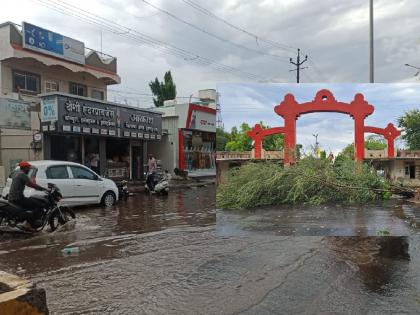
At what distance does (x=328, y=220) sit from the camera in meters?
7.77

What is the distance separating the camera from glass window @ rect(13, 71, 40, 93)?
20.1 meters

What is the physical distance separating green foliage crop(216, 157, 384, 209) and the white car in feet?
18.6

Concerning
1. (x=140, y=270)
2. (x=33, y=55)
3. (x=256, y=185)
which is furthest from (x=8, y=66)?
(x=140, y=270)

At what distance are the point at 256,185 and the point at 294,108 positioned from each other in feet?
5.85

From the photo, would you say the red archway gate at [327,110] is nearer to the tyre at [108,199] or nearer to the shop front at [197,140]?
the tyre at [108,199]

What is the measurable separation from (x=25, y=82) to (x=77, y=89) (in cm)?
365

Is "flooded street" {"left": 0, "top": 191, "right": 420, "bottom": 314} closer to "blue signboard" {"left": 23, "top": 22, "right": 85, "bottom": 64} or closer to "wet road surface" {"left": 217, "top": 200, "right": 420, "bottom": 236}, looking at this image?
"wet road surface" {"left": 217, "top": 200, "right": 420, "bottom": 236}

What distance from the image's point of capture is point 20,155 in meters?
18.6

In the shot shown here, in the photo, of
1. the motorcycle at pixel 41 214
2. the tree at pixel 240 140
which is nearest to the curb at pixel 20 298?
the tree at pixel 240 140

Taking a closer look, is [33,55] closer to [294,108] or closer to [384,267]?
[294,108]

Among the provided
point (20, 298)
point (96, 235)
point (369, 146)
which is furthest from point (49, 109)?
point (20, 298)

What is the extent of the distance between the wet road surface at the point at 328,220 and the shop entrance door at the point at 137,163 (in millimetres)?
16144

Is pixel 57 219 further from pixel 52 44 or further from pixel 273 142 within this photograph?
pixel 52 44

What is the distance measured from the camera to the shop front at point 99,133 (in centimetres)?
1836
